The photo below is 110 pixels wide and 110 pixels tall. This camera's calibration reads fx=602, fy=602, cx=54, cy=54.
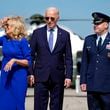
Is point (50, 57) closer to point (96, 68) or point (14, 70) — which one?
point (96, 68)

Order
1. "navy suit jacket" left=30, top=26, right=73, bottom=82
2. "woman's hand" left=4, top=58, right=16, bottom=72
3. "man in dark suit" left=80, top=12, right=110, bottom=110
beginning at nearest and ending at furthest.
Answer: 1. "woman's hand" left=4, top=58, right=16, bottom=72
2. "man in dark suit" left=80, top=12, right=110, bottom=110
3. "navy suit jacket" left=30, top=26, right=73, bottom=82

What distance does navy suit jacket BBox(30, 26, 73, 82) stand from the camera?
8906mm

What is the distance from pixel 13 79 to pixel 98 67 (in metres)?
1.25

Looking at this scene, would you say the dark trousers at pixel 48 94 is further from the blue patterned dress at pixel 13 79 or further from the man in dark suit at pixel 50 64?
the blue patterned dress at pixel 13 79

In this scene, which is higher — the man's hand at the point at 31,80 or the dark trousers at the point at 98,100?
the man's hand at the point at 31,80

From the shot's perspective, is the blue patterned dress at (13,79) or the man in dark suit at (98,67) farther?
the man in dark suit at (98,67)

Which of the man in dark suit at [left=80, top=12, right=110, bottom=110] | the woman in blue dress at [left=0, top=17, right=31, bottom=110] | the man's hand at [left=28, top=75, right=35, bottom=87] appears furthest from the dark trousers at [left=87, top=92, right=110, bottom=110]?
the woman in blue dress at [left=0, top=17, right=31, bottom=110]

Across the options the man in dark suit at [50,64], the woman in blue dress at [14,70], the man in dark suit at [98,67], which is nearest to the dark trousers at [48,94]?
the man in dark suit at [50,64]

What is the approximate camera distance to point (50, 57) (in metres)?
8.90

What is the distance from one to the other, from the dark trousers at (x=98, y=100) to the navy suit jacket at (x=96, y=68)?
0.08 meters

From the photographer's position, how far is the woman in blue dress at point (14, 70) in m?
8.09

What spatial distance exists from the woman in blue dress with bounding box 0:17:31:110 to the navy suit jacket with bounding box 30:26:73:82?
30.5 inches

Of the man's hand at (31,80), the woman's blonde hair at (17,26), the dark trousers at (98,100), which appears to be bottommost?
the dark trousers at (98,100)

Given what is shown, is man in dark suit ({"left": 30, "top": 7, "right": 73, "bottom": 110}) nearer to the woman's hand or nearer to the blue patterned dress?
the blue patterned dress
